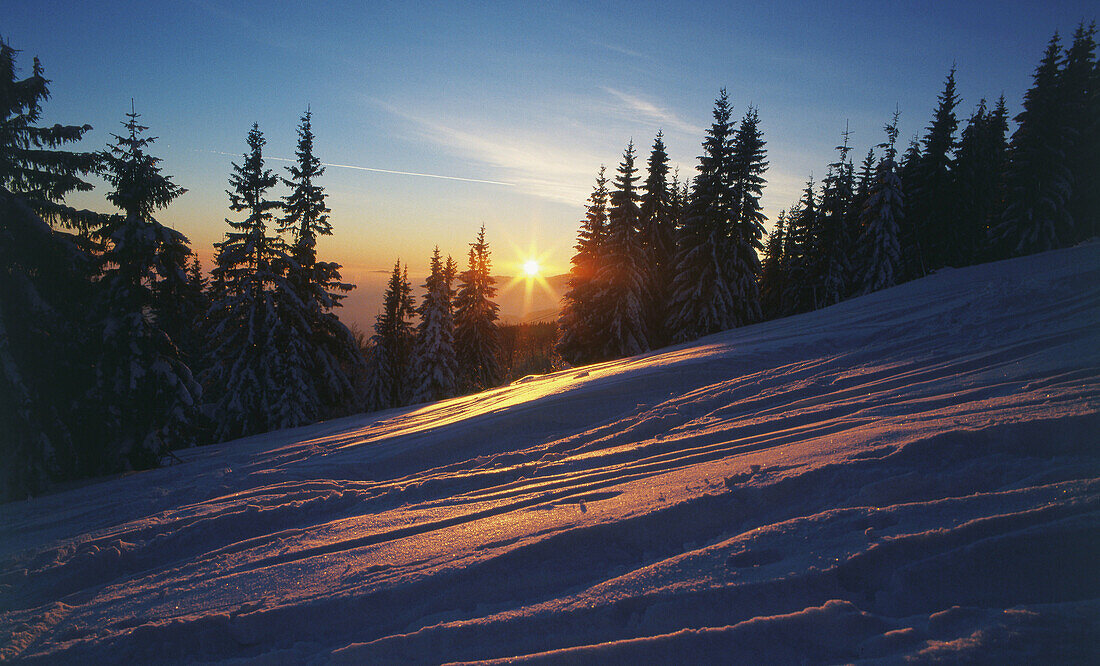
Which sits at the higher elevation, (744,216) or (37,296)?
(744,216)

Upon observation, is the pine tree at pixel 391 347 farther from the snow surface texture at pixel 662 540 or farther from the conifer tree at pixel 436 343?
the snow surface texture at pixel 662 540

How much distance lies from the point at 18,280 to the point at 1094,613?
588 inches

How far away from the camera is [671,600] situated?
7.69 ft

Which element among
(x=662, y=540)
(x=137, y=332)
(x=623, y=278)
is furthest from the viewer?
(x=623, y=278)

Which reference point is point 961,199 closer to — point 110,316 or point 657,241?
point 657,241

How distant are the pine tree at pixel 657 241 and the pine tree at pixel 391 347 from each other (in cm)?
1823

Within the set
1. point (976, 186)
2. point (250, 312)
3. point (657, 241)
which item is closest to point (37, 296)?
point (250, 312)

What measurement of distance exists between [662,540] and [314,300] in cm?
2002

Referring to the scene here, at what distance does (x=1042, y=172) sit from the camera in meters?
24.9

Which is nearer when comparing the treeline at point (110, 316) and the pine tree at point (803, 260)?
the treeline at point (110, 316)

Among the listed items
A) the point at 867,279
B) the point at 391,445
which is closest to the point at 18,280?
the point at 391,445

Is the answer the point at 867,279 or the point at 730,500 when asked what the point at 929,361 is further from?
the point at 867,279

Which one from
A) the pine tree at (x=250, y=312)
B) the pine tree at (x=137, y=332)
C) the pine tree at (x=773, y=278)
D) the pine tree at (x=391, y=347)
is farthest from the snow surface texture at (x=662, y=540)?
the pine tree at (x=773, y=278)

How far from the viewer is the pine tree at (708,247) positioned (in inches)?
961
